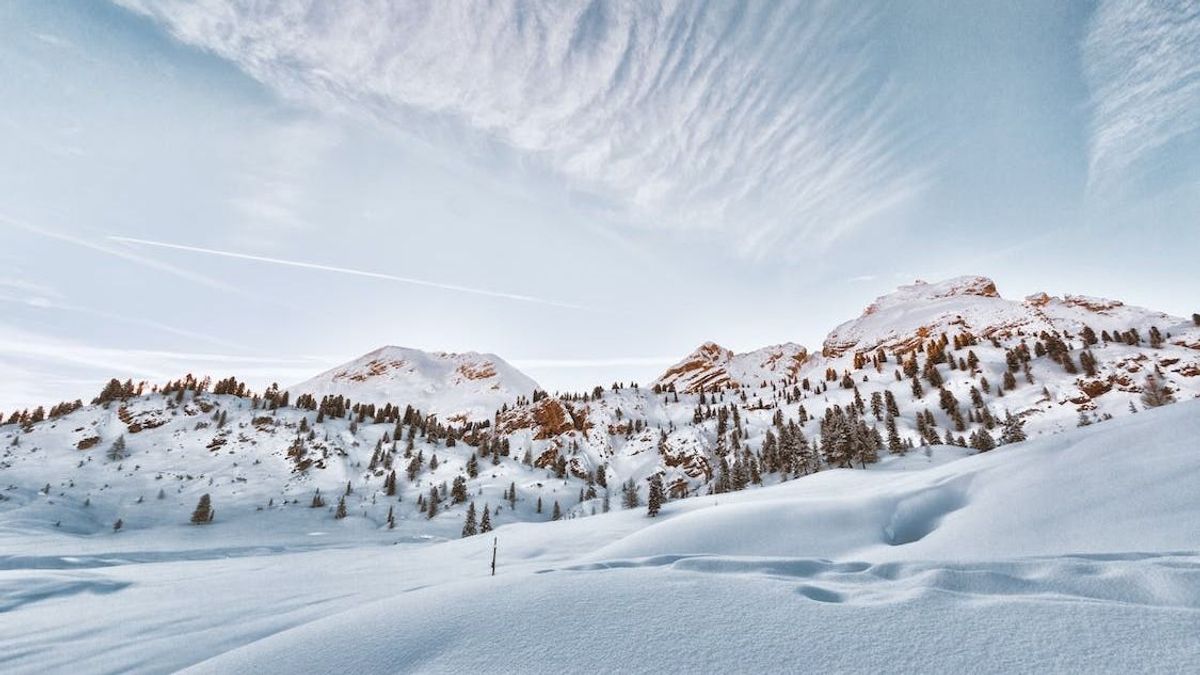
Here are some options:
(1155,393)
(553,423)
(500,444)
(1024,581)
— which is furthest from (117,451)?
(1155,393)

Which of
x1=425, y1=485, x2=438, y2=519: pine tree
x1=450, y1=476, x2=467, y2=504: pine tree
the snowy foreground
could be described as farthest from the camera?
x1=450, y1=476, x2=467, y2=504: pine tree

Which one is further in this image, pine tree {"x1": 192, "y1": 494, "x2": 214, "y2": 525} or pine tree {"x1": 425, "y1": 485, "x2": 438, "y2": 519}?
pine tree {"x1": 425, "y1": 485, "x2": 438, "y2": 519}

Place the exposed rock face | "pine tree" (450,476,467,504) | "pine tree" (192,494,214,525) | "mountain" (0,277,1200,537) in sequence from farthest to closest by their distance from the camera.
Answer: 1. the exposed rock face
2. "pine tree" (450,476,467,504)
3. "mountain" (0,277,1200,537)
4. "pine tree" (192,494,214,525)

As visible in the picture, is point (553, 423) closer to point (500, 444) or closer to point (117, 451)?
point (500, 444)

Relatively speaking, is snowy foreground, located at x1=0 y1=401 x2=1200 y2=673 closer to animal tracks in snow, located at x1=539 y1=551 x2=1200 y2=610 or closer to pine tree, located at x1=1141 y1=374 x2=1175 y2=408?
animal tracks in snow, located at x1=539 y1=551 x2=1200 y2=610

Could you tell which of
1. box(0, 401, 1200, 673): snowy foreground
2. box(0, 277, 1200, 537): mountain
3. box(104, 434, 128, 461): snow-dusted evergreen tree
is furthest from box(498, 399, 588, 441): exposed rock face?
box(0, 401, 1200, 673): snowy foreground

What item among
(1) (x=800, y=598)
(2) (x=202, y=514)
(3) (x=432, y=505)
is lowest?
(3) (x=432, y=505)

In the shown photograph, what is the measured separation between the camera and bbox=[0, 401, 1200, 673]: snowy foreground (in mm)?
3922

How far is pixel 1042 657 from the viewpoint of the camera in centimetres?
349

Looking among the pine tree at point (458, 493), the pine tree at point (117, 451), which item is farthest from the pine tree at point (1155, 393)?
the pine tree at point (117, 451)

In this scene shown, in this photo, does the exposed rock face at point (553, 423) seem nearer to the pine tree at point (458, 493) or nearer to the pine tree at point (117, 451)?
the pine tree at point (458, 493)

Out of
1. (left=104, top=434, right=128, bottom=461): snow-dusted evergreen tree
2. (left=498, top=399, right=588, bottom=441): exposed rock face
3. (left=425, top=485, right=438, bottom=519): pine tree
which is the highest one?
(left=498, top=399, right=588, bottom=441): exposed rock face

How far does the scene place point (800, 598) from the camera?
508cm

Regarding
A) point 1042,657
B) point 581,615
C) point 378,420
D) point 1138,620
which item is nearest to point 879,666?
point 1042,657
